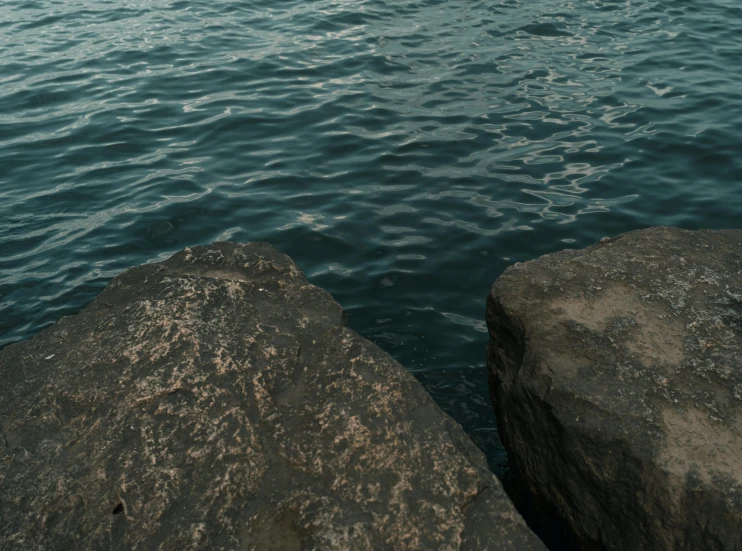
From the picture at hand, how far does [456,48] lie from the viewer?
369 inches

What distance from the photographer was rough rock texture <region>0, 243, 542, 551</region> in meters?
2.37

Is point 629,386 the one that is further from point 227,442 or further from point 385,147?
point 385,147

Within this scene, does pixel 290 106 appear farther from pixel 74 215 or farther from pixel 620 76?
pixel 620 76

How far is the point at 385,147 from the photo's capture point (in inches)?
279

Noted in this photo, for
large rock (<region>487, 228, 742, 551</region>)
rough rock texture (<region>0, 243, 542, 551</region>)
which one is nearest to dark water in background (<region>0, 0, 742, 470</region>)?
large rock (<region>487, 228, 742, 551</region>)

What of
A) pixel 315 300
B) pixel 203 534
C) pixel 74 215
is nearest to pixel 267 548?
pixel 203 534

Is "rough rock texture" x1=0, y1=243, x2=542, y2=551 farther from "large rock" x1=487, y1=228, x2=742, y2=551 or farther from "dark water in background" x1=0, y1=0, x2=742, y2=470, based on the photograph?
"dark water in background" x1=0, y1=0, x2=742, y2=470

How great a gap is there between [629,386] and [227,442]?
1.49m

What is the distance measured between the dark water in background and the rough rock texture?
4.45 ft

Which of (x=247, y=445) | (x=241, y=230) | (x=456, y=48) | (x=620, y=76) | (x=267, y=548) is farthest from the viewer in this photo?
(x=456, y=48)

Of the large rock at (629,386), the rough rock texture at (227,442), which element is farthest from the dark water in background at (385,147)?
the rough rock texture at (227,442)

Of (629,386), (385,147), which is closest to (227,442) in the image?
(629,386)

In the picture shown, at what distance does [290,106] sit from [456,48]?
2.44 metres

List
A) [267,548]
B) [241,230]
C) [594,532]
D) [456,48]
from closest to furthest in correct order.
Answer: [267,548] → [594,532] → [241,230] → [456,48]
